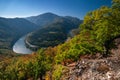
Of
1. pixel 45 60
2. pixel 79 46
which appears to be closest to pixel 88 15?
pixel 79 46

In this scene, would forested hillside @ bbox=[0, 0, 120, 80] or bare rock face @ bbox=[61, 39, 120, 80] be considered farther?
forested hillside @ bbox=[0, 0, 120, 80]

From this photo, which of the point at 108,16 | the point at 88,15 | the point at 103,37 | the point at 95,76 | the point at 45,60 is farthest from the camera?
the point at 45,60

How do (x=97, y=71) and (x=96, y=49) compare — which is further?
(x=96, y=49)

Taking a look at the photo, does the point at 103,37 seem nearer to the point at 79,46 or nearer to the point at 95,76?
the point at 79,46

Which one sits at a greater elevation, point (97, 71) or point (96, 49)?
point (96, 49)

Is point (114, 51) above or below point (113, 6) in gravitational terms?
below

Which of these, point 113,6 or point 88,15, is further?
point 88,15

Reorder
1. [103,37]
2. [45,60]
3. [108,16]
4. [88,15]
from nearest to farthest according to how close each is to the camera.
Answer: [103,37]
[108,16]
[88,15]
[45,60]

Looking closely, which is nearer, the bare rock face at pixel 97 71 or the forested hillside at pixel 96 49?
the bare rock face at pixel 97 71

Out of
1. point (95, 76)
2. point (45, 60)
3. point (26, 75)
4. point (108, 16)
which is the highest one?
point (108, 16)
